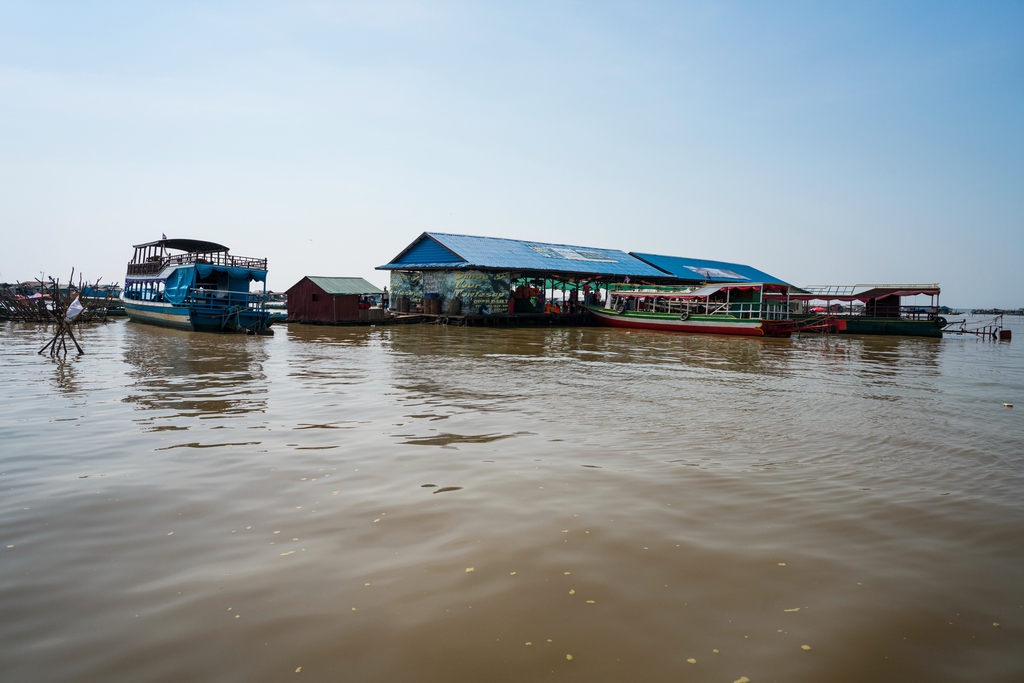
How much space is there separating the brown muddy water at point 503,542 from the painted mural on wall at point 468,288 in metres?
24.2

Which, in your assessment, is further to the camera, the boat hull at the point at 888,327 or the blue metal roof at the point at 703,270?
the blue metal roof at the point at 703,270

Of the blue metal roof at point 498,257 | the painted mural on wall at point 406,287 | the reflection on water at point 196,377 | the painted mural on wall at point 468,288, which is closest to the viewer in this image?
the reflection on water at point 196,377

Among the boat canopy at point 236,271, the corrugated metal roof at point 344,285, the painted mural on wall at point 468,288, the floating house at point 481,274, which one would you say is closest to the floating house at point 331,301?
the corrugated metal roof at point 344,285

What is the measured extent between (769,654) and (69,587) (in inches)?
160

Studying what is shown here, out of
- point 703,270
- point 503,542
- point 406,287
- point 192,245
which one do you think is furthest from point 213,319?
point 703,270

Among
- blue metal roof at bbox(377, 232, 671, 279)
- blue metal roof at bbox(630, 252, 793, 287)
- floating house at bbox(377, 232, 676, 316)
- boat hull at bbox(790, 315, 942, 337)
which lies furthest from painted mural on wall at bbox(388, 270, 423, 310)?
boat hull at bbox(790, 315, 942, 337)

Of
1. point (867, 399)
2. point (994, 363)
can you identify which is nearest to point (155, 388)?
point (867, 399)

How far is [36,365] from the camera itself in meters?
14.6

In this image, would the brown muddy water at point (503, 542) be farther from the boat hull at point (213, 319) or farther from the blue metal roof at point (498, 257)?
the blue metal roof at point (498, 257)

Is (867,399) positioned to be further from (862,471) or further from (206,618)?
(206,618)

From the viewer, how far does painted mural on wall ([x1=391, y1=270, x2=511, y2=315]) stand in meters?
34.0

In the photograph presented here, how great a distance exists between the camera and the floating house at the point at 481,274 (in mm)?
34094

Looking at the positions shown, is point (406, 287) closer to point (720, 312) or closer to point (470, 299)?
point (470, 299)

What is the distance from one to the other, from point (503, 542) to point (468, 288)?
98.9 feet
